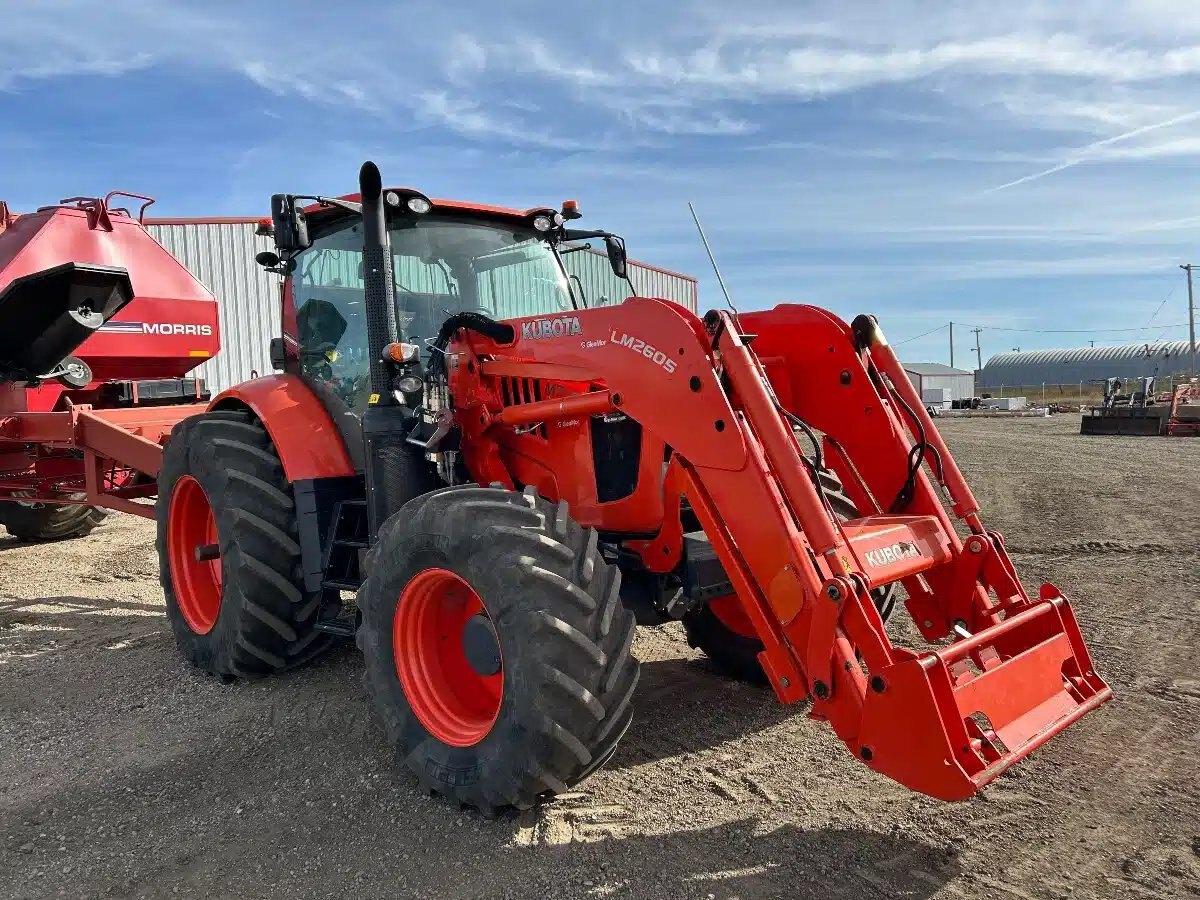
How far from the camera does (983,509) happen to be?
9836 mm

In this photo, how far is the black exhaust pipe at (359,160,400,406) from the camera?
4125 mm

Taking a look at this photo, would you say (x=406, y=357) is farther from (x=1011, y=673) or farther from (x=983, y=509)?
(x=983, y=509)

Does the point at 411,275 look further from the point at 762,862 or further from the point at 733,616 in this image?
the point at 762,862

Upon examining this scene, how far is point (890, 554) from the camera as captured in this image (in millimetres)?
3340

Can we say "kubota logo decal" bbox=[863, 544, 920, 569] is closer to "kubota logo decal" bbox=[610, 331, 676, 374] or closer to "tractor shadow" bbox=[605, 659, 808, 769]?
"kubota logo decal" bbox=[610, 331, 676, 374]

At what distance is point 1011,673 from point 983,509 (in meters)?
7.46

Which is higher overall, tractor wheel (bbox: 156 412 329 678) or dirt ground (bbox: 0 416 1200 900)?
tractor wheel (bbox: 156 412 329 678)

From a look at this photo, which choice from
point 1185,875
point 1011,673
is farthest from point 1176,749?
point 1011,673

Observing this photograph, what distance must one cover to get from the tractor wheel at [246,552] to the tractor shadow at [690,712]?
1.90m

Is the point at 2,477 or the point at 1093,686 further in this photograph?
the point at 2,477

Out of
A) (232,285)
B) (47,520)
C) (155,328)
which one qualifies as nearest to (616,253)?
(155,328)

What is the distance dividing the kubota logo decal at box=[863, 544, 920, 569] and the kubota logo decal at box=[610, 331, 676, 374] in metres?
1.00

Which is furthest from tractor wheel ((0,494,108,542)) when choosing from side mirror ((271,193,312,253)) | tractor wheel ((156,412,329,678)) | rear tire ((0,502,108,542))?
side mirror ((271,193,312,253))

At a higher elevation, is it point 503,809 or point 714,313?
point 714,313
